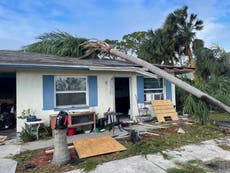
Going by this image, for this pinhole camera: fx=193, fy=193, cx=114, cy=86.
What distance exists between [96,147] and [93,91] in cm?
366

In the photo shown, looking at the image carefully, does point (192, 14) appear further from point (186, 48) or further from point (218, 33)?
point (218, 33)

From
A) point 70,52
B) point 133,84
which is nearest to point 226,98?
point 133,84

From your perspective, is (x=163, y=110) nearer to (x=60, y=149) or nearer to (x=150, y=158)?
(x=150, y=158)

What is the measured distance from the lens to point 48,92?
24.9 ft

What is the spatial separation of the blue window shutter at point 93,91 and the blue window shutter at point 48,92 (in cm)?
162

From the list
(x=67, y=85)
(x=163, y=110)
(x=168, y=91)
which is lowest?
(x=163, y=110)

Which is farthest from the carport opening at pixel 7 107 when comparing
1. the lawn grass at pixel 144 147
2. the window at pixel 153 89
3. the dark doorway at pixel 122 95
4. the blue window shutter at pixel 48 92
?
the window at pixel 153 89

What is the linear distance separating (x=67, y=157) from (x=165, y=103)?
6.78m

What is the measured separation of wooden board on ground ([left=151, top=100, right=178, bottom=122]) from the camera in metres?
9.52

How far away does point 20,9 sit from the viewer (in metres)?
11.8

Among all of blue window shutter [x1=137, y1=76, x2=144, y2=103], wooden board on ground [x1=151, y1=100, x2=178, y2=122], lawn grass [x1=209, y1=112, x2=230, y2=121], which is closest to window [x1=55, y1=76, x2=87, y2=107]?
blue window shutter [x1=137, y1=76, x2=144, y2=103]

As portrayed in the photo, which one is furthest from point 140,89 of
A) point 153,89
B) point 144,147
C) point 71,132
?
point 144,147

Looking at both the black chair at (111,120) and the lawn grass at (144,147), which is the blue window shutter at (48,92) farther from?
the lawn grass at (144,147)

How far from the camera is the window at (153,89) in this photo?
10.2m
